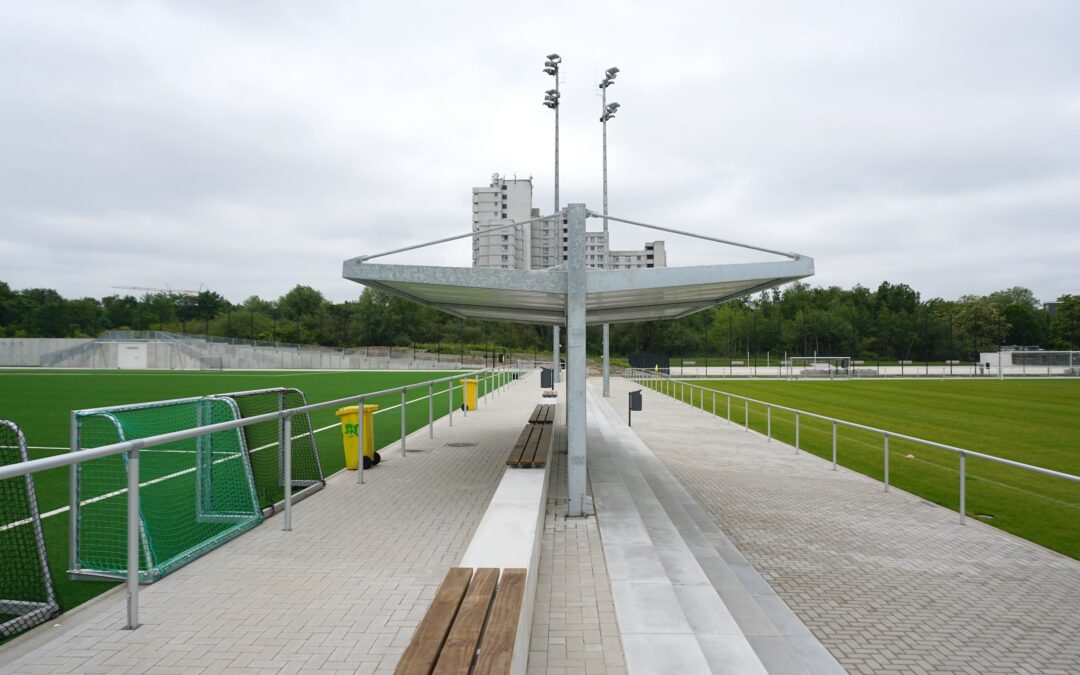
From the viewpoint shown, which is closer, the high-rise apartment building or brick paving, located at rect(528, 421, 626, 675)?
brick paving, located at rect(528, 421, 626, 675)

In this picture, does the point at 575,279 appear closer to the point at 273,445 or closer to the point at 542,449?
the point at 542,449

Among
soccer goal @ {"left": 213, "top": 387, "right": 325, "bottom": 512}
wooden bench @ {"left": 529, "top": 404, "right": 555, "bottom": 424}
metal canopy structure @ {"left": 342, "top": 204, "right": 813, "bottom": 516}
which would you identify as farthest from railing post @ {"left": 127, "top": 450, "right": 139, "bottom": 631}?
wooden bench @ {"left": 529, "top": 404, "right": 555, "bottom": 424}

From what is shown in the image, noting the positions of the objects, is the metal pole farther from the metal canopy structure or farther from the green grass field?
the green grass field

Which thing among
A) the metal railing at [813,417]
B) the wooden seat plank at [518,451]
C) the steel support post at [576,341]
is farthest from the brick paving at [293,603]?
the metal railing at [813,417]

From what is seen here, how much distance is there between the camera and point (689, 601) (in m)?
4.47

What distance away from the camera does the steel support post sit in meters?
6.66

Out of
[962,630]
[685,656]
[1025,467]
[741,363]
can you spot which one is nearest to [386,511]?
[685,656]

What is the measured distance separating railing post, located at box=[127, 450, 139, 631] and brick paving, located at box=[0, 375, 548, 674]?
4.0 inches

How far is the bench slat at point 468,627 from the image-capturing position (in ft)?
8.96

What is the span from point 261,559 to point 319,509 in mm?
1710

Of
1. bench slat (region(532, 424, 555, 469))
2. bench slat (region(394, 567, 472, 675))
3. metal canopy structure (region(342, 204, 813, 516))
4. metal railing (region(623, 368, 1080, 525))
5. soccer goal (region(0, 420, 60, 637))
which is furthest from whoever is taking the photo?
bench slat (region(532, 424, 555, 469))

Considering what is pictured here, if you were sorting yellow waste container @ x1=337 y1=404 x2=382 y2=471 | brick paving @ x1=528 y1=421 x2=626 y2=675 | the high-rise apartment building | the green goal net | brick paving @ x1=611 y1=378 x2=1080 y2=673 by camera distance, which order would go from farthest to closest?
1. the high-rise apartment building
2. yellow waste container @ x1=337 y1=404 x2=382 y2=471
3. the green goal net
4. brick paving @ x1=611 y1=378 x2=1080 y2=673
5. brick paving @ x1=528 y1=421 x2=626 y2=675

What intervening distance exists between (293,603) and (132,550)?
101cm

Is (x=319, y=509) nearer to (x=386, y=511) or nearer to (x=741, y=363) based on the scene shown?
(x=386, y=511)
